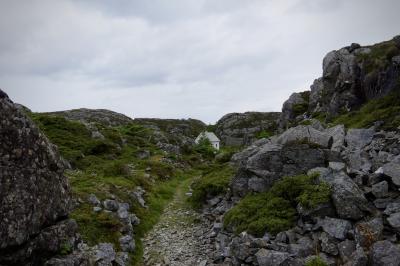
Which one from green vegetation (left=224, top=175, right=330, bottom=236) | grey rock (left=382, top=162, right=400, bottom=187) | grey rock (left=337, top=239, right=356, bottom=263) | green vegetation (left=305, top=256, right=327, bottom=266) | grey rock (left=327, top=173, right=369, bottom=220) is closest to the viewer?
green vegetation (left=305, top=256, right=327, bottom=266)

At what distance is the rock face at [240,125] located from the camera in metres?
134

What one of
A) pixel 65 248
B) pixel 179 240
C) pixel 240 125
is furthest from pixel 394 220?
pixel 240 125

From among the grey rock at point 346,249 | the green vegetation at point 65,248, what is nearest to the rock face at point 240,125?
the grey rock at point 346,249

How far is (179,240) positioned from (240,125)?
12520cm

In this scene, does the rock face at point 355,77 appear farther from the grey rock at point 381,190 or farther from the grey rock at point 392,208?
the grey rock at point 392,208

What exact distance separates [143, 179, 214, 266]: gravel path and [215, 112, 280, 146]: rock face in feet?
338

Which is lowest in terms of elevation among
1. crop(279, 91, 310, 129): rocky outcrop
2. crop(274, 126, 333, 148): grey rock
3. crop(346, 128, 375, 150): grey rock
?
crop(346, 128, 375, 150): grey rock

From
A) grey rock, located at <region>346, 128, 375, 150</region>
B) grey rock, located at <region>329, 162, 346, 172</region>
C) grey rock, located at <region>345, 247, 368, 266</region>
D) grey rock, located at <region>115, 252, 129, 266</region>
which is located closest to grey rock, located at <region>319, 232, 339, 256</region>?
grey rock, located at <region>345, 247, 368, 266</region>

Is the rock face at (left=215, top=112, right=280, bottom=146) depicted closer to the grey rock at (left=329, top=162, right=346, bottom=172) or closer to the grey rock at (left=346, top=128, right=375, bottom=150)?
the grey rock at (left=346, top=128, right=375, bottom=150)

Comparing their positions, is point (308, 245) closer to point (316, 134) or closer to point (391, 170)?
point (391, 170)

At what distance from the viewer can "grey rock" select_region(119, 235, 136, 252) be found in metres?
18.5

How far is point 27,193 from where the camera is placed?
1084 centimetres

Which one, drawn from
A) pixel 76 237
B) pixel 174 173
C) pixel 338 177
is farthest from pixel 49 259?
pixel 174 173

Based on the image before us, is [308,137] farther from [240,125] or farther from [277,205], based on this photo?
[240,125]
